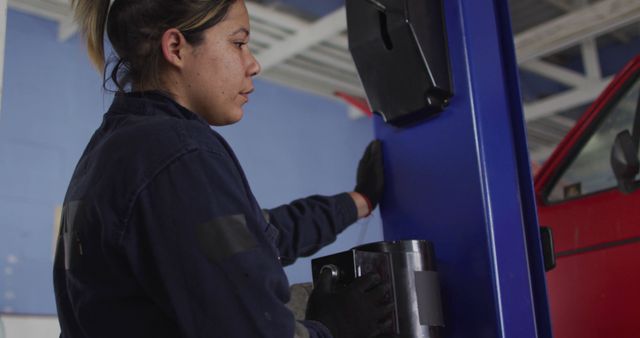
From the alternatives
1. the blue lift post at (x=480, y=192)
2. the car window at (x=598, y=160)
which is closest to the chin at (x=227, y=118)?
the blue lift post at (x=480, y=192)

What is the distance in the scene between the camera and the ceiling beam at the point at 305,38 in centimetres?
571

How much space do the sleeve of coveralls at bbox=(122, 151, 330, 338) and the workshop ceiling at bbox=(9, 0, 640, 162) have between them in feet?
14.5

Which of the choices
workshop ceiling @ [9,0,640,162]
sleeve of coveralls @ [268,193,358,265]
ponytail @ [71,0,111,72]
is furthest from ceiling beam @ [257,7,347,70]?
ponytail @ [71,0,111,72]

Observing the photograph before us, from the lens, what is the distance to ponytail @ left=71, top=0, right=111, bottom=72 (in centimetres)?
139

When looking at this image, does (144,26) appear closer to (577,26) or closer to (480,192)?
(480,192)

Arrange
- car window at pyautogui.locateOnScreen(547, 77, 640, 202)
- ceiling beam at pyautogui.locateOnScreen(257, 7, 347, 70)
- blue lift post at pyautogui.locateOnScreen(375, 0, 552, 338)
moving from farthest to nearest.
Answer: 1. ceiling beam at pyautogui.locateOnScreen(257, 7, 347, 70)
2. car window at pyautogui.locateOnScreen(547, 77, 640, 202)
3. blue lift post at pyautogui.locateOnScreen(375, 0, 552, 338)

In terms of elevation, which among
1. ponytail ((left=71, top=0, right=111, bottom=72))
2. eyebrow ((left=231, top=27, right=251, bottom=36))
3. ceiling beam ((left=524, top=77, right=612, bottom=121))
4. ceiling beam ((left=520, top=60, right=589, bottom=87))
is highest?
ceiling beam ((left=520, top=60, right=589, bottom=87))

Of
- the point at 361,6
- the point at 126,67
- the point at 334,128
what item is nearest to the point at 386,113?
the point at 361,6

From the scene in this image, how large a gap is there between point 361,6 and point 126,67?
67cm

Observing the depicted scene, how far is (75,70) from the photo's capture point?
5.50 meters

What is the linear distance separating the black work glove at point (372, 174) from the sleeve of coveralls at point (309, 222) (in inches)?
2.8

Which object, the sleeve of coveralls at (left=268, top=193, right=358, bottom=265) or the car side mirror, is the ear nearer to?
the sleeve of coveralls at (left=268, top=193, right=358, bottom=265)

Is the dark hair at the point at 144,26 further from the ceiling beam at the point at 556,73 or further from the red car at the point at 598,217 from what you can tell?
the ceiling beam at the point at 556,73

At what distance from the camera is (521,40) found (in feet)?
19.9
